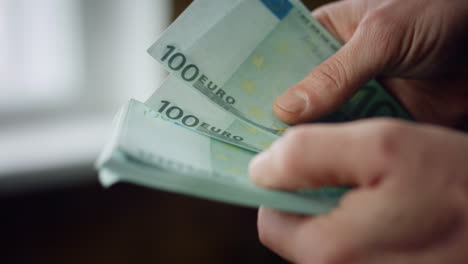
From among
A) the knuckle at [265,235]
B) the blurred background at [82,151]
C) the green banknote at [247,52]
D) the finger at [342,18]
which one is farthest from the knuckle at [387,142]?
the blurred background at [82,151]

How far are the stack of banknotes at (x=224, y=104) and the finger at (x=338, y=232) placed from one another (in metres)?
0.02

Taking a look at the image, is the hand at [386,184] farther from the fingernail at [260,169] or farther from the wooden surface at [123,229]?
the wooden surface at [123,229]

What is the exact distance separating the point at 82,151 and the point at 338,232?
3.24ft

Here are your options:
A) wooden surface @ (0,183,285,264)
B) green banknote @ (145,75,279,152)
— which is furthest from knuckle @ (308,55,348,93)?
wooden surface @ (0,183,285,264)

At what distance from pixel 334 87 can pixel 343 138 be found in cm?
32

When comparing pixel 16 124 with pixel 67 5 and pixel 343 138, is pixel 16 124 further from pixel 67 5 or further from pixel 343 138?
pixel 343 138

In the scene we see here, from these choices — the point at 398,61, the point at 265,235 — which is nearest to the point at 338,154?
the point at 265,235

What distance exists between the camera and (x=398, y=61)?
2.37 feet

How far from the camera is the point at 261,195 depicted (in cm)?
38

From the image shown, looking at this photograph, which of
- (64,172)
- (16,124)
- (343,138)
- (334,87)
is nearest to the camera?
(343,138)

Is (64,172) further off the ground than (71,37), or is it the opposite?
(71,37)

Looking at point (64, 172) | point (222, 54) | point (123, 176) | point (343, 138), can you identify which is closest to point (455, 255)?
point (343, 138)

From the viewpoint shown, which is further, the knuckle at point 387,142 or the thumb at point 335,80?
the thumb at point 335,80

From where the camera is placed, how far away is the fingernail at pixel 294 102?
648 mm
